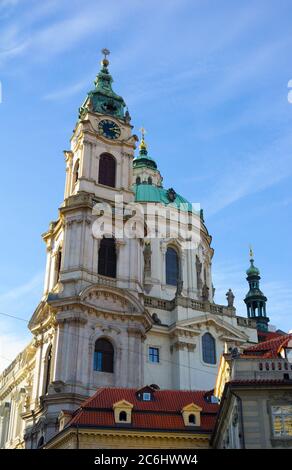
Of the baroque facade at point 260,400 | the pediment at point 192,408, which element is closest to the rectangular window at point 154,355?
the pediment at point 192,408

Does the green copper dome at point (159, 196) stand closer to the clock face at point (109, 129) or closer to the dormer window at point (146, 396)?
the clock face at point (109, 129)

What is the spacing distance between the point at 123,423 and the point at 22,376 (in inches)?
912

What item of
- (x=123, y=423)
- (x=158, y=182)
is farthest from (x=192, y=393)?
(x=158, y=182)

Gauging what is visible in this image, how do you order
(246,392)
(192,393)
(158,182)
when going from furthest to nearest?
(158,182)
(192,393)
(246,392)

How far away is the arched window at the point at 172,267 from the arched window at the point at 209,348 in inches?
311

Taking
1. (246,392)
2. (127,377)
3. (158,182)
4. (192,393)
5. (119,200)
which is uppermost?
(158,182)

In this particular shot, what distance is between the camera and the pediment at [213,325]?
4825cm

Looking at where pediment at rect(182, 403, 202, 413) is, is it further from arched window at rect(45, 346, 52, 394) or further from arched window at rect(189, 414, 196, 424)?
arched window at rect(45, 346, 52, 394)

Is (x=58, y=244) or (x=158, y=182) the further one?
(x=158, y=182)

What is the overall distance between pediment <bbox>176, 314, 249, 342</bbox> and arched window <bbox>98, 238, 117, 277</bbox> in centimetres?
613

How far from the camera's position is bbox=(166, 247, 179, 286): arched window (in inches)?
2208
